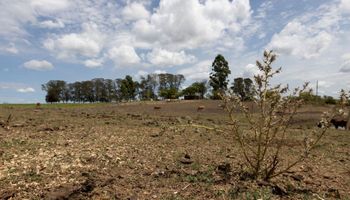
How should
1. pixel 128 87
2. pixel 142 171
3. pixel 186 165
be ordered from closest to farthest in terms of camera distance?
pixel 142 171, pixel 186 165, pixel 128 87

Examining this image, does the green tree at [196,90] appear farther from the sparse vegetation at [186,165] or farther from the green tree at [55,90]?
the sparse vegetation at [186,165]

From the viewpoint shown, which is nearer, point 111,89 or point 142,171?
point 142,171

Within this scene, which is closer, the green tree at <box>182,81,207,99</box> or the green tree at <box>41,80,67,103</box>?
the green tree at <box>182,81,207,99</box>

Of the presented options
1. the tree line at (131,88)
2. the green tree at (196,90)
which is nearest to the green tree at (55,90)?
the tree line at (131,88)

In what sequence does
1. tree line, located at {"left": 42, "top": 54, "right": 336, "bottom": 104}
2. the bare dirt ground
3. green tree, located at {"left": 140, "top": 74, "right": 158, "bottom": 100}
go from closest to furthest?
the bare dirt ground
tree line, located at {"left": 42, "top": 54, "right": 336, "bottom": 104}
green tree, located at {"left": 140, "top": 74, "right": 158, "bottom": 100}

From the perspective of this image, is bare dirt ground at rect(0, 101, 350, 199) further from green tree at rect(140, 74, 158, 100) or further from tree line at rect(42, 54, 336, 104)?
green tree at rect(140, 74, 158, 100)

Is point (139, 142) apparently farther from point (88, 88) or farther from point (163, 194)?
point (88, 88)

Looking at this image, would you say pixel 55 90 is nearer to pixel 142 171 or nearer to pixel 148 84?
pixel 148 84

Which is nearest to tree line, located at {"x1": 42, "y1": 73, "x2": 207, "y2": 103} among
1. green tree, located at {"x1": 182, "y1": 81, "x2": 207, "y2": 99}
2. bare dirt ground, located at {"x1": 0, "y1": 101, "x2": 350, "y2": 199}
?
green tree, located at {"x1": 182, "y1": 81, "x2": 207, "y2": 99}

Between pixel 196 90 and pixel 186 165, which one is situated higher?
pixel 196 90

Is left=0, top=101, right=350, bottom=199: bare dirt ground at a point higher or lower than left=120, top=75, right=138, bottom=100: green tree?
lower

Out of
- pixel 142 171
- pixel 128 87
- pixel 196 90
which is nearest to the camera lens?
pixel 142 171

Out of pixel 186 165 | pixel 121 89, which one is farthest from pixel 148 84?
pixel 186 165

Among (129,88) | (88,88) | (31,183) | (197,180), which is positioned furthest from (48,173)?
(88,88)
